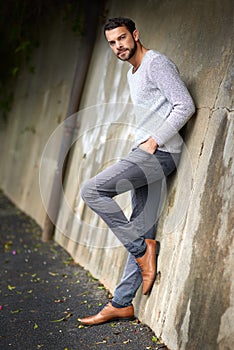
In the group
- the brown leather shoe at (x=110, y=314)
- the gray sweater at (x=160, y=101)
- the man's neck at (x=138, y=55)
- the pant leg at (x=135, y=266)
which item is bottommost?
the brown leather shoe at (x=110, y=314)

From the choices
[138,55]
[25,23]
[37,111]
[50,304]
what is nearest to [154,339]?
[50,304]

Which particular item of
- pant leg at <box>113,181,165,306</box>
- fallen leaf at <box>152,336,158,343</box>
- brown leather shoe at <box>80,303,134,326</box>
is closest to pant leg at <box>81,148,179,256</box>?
pant leg at <box>113,181,165,306</box>

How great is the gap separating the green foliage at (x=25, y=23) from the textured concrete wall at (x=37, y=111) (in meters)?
0.14

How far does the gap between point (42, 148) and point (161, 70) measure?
4.11m

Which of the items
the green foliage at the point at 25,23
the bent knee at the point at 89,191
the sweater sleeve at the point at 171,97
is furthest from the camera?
the green foliage at the point at 25,23

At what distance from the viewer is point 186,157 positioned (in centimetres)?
377

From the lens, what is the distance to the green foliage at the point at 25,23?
691 cm

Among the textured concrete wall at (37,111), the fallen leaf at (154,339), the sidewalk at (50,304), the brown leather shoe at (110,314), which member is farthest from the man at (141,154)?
the textured concrete wall at (37,111)

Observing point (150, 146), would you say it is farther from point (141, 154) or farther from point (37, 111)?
point (37, 111)

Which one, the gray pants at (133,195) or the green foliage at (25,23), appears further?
the green foliage at (25,23)

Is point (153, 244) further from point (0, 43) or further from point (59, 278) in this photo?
point (0, 43)

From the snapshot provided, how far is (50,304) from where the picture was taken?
4.47 m

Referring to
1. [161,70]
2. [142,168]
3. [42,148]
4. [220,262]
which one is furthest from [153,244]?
[42,148]

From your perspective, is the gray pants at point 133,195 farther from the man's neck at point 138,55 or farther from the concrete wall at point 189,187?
the man's neck at point 138,55
